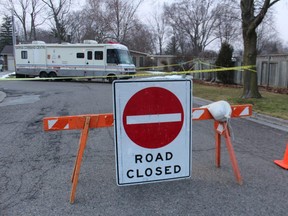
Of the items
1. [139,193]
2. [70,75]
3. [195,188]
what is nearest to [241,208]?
[195,188]

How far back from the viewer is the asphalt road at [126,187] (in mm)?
3330

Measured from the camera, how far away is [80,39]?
59688 millimetres

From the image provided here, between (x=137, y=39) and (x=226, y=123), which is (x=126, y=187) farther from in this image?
(x=137, y=39)

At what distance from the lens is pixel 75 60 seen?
23.8m

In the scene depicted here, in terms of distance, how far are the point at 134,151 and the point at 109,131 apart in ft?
11.8

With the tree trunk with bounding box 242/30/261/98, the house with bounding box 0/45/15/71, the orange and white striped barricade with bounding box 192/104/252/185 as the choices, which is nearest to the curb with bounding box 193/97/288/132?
the tree trunk with bounding box 242/30/261/98

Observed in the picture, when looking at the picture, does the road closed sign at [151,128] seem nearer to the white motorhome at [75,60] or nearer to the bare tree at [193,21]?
the white motorhome at [75,60]

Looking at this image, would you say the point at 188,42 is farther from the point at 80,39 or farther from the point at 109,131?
the point at 109,131

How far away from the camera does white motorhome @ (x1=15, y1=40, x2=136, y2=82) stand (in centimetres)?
2280

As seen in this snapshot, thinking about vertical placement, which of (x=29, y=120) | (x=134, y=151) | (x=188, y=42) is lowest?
(x=29, y=120)

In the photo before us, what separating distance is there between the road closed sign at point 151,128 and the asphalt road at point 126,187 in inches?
12.4

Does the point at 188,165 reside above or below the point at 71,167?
above

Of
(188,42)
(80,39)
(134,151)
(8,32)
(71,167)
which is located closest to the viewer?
(134,151)

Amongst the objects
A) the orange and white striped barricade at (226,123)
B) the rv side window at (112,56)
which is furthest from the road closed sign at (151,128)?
the rv side window at (112,56)
